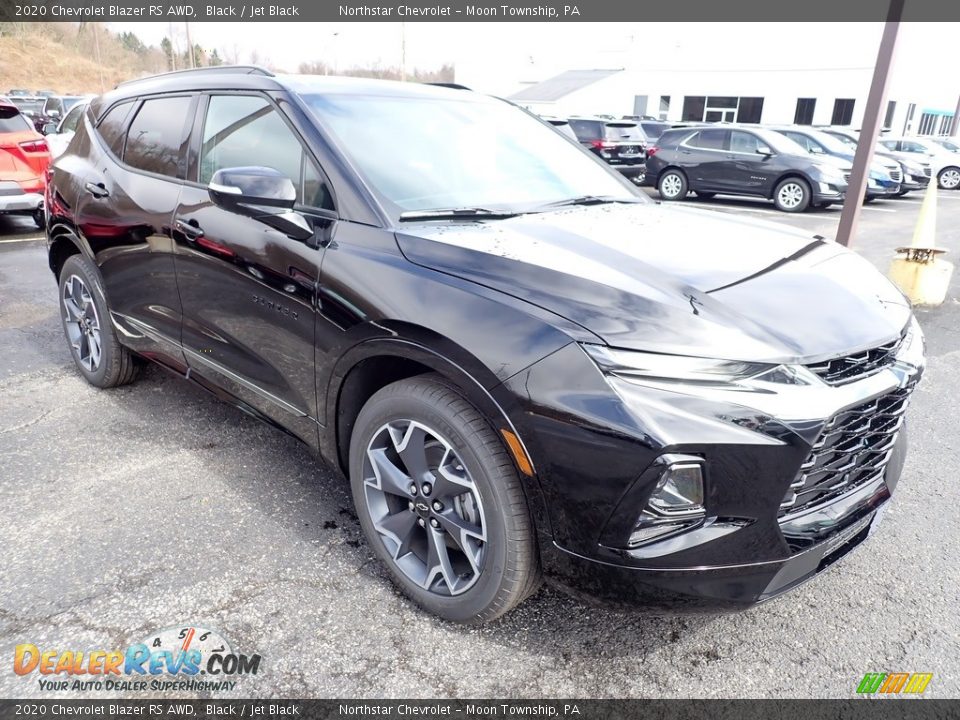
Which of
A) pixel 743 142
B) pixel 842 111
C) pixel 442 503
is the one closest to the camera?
pixel 442 503

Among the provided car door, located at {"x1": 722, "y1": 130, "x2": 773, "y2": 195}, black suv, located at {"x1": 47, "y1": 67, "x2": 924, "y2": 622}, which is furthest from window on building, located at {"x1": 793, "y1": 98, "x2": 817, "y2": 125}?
black suv, located at {"x1": 47, "y1": 67, "x2": 924, "y2": 622}

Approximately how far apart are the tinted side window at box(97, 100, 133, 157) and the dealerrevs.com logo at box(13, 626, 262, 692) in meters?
2.73

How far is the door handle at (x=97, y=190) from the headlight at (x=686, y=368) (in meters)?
3.13

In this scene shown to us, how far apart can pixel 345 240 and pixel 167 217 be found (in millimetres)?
1300

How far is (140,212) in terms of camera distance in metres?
3.49

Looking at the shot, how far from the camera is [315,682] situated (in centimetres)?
211

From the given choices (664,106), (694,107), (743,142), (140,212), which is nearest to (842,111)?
(694,107)

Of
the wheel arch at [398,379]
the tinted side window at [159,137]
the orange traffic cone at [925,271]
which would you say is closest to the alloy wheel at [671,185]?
the orange traffic cone at [925,271]

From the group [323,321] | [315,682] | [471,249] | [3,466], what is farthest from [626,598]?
[3,466]

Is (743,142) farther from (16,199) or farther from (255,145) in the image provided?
(255,145)

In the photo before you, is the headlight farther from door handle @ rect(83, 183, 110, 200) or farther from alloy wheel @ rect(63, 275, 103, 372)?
alloy wheel @ rect(63, 275, 103, 372)

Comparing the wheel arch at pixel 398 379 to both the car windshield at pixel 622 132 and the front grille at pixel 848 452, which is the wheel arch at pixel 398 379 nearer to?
the front grille at pixel 848 452

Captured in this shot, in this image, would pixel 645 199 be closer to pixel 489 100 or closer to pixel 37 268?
pixel 489 100

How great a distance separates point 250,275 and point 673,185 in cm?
1478
